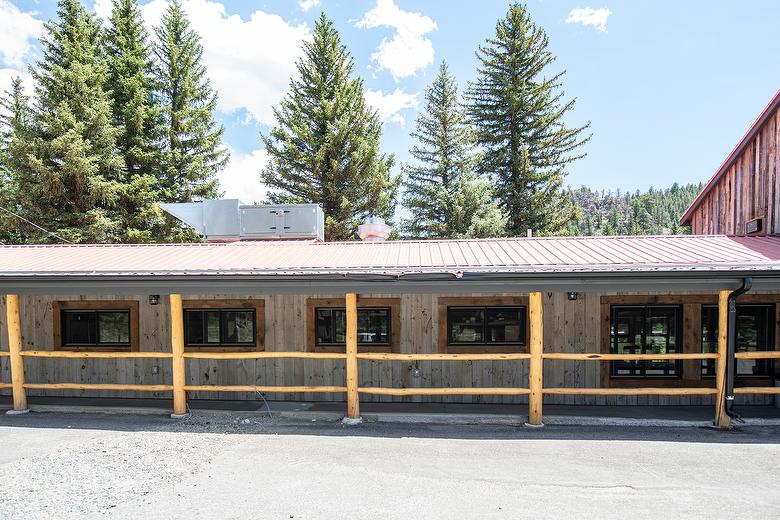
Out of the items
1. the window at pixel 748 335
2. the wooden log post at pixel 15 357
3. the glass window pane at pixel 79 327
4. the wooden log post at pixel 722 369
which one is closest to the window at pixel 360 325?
the glass window pane at pixel 79 327

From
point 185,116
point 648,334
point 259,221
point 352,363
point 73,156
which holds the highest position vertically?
point 185,116

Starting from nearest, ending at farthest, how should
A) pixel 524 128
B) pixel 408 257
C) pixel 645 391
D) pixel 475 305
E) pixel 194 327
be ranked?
pixel 645 391, pixel 408 257, pixel 475 305, pixel 194 327, pixel 524 128

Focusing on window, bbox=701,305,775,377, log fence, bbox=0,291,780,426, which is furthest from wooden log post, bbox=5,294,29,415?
window, bbox=701,305,775,377

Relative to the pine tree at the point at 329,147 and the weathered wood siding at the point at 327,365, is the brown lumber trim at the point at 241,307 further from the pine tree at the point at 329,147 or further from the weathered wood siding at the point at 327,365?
Answer: the pine tree at the point at 329,147

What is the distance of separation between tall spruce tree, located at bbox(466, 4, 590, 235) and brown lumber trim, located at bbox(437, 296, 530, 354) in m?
18.4

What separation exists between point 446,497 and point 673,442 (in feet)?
12.0

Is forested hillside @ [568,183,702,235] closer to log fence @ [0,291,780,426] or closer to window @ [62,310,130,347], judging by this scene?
log fence @ [0,291,780,426]

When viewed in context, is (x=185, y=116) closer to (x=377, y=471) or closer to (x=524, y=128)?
(x=524, y=128)

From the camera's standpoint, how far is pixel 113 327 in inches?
340

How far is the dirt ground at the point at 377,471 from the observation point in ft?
13.9

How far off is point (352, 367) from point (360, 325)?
1380 millimetres

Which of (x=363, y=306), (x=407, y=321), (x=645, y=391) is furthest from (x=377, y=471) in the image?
(x=645, y=391)

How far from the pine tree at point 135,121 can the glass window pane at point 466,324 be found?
17704mm

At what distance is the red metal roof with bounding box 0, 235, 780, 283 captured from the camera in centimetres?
639
